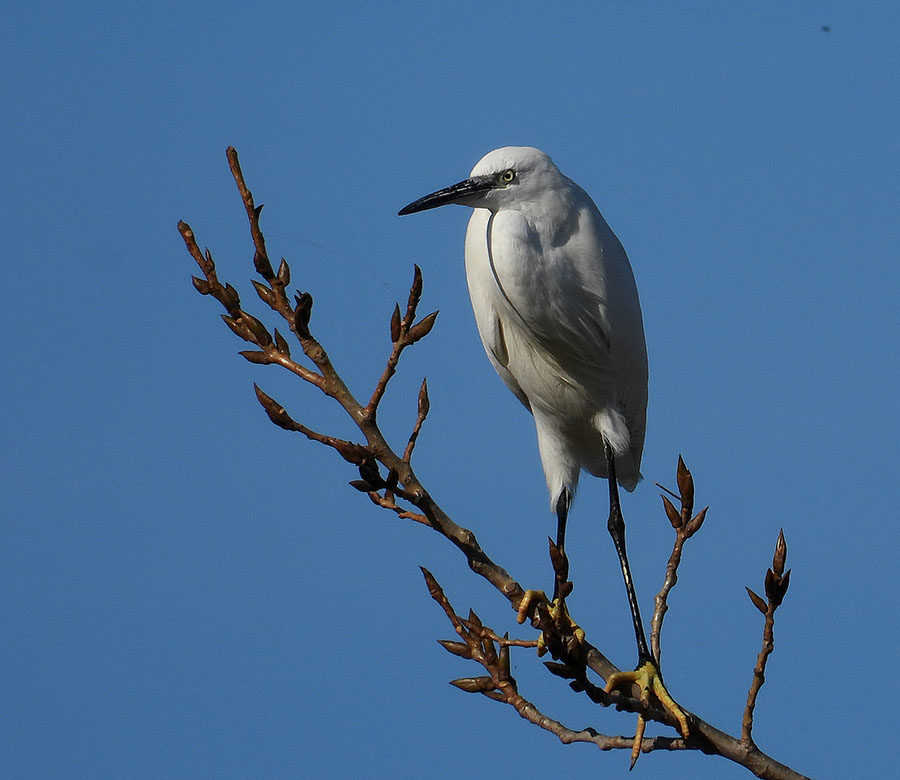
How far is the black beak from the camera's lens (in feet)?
10.3

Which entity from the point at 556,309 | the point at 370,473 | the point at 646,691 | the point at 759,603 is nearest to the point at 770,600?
the point at 759,603

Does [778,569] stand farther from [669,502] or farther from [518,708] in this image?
[518,708]

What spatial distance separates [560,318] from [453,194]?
524 mm

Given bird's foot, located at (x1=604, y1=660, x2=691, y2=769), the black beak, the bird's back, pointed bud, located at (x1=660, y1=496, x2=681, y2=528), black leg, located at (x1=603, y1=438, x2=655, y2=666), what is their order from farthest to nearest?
black leg, located at (x1=603, y1=438, x2=655, y2=666), the bird's back, the black beak, pointed bud, located at (x1=660, y1=496, x2=681, y2=528), bird's foot, located at (x1=604, y1=660, x2=691, y2=769)

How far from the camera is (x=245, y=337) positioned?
1.91m

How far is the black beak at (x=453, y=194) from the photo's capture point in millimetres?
3148

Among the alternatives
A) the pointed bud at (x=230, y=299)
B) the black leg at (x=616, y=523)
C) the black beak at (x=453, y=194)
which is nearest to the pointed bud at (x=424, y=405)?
the pointed bud at (x=230, y=299)

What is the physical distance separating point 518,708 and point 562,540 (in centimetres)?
175

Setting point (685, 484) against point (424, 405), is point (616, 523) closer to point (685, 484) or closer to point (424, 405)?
point (685, 484)

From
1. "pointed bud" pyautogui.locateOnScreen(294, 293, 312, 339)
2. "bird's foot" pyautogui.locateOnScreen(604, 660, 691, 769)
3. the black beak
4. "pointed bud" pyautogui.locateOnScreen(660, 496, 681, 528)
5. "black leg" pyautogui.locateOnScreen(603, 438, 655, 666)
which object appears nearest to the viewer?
"pointed bud" pyautogui.locateOnScreen(294, 293, 312, 339)

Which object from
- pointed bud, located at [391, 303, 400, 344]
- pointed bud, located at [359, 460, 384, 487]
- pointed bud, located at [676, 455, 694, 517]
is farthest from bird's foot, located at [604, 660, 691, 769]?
pointed bud, located at [391, 303, 400, 344]

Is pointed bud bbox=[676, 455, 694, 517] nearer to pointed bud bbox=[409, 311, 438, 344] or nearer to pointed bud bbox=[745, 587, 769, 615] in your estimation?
pointed bud bbox=[745, 587, 769, 615]

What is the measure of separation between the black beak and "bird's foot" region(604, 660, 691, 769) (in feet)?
4.31

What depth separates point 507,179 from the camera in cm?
332
